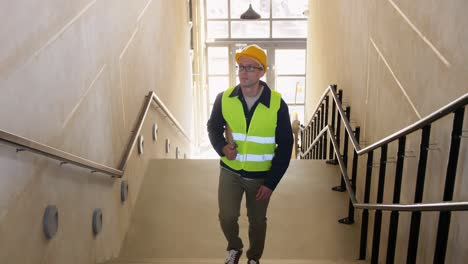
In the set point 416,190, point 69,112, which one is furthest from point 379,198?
point 69,112

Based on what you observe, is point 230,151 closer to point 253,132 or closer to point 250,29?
point 253,132

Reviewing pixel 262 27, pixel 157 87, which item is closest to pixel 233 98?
pixel 157 87

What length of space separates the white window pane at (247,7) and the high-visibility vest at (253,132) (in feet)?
41.1

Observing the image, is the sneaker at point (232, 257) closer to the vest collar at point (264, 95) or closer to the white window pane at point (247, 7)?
the vest collar at point (264, 95)

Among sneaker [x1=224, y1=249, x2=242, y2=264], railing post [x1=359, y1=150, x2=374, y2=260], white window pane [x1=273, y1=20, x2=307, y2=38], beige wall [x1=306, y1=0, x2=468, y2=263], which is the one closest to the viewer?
beige wall [x1=306, y1=0, x2=468, y2=263]

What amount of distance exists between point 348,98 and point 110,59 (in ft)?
7.49

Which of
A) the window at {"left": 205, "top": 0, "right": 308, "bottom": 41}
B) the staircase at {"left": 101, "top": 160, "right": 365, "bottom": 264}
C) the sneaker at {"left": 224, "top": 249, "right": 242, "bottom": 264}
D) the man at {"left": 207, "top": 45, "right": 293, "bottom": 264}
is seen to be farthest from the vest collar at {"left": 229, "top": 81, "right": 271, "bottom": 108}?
the window at {"left": 205, "top": 0, "right": 308, "bottom": 41}

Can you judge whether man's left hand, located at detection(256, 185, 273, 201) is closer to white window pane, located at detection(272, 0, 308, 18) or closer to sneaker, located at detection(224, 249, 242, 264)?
sneaker, located at detection(224, 249, 242, 264)

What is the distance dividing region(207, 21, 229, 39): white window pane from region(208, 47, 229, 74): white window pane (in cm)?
37

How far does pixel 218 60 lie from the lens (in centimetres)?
1561

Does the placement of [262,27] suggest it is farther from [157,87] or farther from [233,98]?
[233,98]

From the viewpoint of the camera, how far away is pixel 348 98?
493cm

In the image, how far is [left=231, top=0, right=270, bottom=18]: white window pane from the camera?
1520cm

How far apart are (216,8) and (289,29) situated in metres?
2.18
